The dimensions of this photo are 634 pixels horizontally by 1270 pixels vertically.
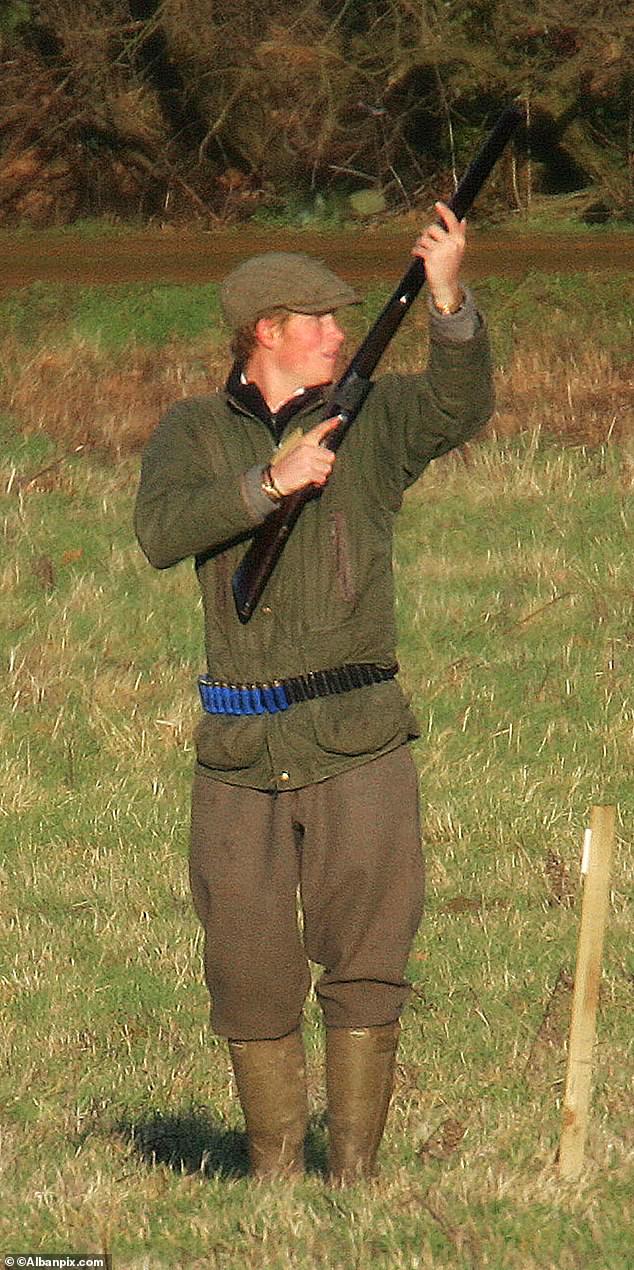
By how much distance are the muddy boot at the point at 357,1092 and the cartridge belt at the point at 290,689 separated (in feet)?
2.48

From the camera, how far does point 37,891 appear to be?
8016mm

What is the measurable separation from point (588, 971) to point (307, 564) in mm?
1058

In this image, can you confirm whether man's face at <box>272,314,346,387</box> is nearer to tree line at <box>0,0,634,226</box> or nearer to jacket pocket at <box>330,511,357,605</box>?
jacket pocket at <box>330,511,357,605</box>

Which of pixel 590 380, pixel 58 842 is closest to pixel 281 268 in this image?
pixel 58 842

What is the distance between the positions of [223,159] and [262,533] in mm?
25937

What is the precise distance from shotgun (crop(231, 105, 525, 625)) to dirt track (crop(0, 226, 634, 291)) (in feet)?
59.0

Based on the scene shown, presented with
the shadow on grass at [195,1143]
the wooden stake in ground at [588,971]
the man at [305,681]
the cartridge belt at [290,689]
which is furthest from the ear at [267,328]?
the shadow on grass at [195,1143]

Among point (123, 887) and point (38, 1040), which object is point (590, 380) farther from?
point (38, 1040)

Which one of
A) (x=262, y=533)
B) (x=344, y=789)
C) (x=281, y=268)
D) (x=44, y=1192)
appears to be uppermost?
(x=281, y=268)

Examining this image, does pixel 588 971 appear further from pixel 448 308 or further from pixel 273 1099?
pixel 448 308

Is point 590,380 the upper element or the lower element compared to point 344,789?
lower

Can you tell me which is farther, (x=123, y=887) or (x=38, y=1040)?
(x=123, y=887)

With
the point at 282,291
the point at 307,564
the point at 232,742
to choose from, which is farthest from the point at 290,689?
the point at 282,291

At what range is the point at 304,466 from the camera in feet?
14.7
